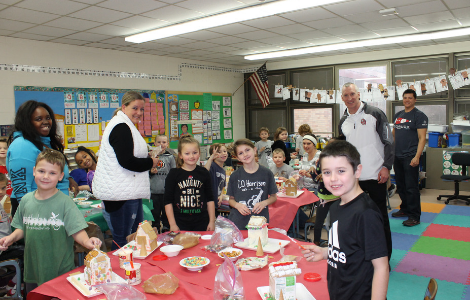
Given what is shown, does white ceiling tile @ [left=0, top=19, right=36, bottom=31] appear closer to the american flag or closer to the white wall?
the white wall

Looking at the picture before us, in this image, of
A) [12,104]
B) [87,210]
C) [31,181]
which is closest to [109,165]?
[31,181]

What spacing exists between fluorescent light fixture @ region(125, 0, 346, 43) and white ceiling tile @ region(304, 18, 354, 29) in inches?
37.4

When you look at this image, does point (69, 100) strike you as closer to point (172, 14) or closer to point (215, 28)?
point (172, 14)

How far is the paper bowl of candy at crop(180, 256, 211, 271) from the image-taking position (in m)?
1.92

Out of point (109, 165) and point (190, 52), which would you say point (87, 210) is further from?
point (190, 52)

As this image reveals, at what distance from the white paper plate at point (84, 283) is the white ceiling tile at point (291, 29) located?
4936 mm

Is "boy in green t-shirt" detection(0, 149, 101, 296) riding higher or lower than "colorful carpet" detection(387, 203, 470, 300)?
higher

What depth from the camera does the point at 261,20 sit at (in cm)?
533

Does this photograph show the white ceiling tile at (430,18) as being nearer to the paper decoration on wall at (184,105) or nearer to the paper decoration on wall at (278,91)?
the paper decoration on wall at (278,91)

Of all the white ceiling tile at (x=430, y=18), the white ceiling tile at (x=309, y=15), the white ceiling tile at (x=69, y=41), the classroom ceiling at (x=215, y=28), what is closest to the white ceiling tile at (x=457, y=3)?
the classroom ceiling at (x=215, y=28)

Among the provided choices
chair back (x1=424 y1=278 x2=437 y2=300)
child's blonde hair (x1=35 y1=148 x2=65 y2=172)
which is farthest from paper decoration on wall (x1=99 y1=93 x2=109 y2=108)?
chair back (x1=424 y1=278 x2=437 y2=300)

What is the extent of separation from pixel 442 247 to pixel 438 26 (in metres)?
3.86

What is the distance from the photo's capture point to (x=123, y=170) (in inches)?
109

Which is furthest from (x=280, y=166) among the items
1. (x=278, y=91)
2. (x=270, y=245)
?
(x=278, y=91)
